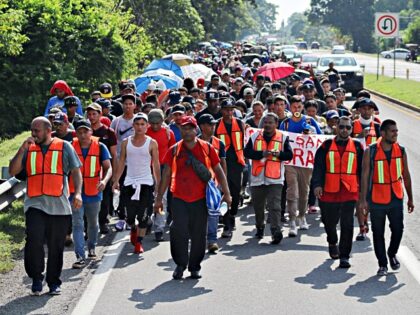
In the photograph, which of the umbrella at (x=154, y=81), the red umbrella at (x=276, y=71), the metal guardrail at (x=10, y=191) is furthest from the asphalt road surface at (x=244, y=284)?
the red umbrella at (x=276, y=71)

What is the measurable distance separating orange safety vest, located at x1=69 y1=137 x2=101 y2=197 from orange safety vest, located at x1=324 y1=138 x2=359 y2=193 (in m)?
2.60

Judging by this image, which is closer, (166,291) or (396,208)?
(166,291)

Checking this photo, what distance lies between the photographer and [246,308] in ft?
31.0

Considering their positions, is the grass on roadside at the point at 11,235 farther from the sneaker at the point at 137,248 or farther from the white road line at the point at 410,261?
the white road line at the point at 410,261

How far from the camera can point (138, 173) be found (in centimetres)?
1236

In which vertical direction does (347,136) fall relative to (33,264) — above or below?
above

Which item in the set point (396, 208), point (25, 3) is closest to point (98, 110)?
point (396, 208)

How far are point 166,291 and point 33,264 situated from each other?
132cm

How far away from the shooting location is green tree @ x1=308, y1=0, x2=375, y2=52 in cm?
14050

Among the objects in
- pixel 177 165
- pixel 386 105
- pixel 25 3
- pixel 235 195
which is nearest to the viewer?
pixel 177 165

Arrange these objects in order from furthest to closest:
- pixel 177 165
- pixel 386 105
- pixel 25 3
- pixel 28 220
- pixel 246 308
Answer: pixel 386 105 < pixel 25 3 < pixel 177 165 < pixel 28 220 < pixel 246 308

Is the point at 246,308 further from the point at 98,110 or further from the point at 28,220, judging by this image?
the point at 98,110

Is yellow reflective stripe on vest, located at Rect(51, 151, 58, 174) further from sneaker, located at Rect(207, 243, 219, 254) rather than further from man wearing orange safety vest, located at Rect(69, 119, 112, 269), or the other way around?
sneaker, located at Rect(207, 243, 219, 254)

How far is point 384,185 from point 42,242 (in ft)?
11.8
